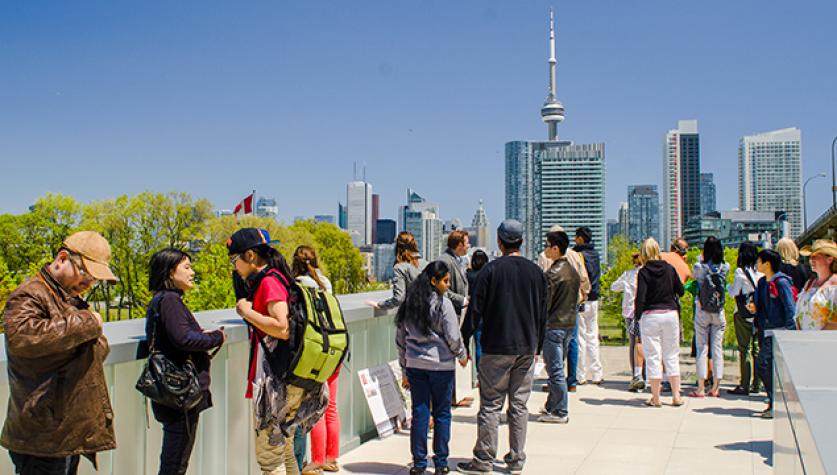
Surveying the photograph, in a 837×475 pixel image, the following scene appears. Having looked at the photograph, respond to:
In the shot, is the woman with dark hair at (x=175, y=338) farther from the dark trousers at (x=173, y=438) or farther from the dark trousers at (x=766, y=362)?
the dark trousers at (x=766, y=362)

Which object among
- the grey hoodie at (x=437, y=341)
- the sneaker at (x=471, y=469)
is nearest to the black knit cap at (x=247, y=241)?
the grey hoodie at (x=437, y=341)

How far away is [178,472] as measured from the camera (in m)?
4.36

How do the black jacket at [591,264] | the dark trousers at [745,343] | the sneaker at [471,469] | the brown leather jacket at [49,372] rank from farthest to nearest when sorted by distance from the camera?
1. the black jacket at [591,264]
2. the dark trousers at [745,343]
3. the sneaker at [471,469]
4. the brown leather jacket at [49,372]

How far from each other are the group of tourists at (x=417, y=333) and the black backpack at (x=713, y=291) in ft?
0.05

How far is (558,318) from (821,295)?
2.97 meters

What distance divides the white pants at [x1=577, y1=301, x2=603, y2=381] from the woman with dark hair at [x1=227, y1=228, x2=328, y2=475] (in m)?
6.42

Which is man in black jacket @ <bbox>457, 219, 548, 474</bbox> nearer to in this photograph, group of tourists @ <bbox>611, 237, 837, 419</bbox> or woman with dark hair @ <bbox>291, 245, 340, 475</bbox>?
woman with dark hair @ <bbox>291, 245, 340, 475</bbox>

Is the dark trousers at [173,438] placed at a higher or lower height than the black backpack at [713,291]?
lower

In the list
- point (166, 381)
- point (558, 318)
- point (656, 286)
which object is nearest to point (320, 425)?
point (166, 381)

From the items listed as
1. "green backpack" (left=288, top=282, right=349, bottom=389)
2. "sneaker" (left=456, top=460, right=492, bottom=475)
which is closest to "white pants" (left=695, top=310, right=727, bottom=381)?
"sneaker" (left=456, top=460, right=492, bottom=475)

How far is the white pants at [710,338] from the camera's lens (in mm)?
9867

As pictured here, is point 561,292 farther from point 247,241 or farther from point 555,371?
point 247,241

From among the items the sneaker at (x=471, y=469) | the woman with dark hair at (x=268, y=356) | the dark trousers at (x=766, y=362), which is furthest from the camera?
the dark trousers at (x=766, y=362)

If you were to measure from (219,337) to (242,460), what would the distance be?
5.41 ft
